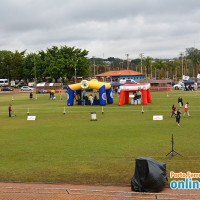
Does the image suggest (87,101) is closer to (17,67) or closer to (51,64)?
(51,64)

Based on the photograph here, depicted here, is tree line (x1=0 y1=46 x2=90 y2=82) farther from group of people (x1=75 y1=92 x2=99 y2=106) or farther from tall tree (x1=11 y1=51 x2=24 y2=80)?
group of people (x1=75 y1=92 x2=99 y2=106)

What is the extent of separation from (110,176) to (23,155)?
21.3 feet

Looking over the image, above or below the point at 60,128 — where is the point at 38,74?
above

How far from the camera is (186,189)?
12.3m

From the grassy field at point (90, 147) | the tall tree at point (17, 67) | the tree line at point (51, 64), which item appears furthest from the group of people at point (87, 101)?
the tall tree at point (17, 67)

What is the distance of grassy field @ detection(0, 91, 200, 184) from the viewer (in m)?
14.7

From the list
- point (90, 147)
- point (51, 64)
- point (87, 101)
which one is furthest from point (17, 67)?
point (90, 147)

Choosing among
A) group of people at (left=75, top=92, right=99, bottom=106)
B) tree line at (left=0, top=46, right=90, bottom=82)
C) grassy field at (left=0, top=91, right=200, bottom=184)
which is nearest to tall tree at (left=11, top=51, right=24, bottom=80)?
tree line at (left=0, top=46, right=90, bottom=82)

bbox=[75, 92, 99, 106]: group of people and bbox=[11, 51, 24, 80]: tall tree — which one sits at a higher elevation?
bbox=[11, 51, 24, 80]: tall tree

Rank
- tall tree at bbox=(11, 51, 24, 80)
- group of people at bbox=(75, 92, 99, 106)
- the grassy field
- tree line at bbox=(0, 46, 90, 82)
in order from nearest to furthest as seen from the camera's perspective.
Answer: the grassy field, group of people at bbox=(75, 92, 99, 106), tree line at bbox=(0, 46, 90, 82), tall tree at bbox=(11, 51, 24, 80)

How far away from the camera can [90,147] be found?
64.5 feet

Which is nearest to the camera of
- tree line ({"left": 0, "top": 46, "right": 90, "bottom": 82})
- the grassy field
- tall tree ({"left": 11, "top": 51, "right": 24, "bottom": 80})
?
the grassy field

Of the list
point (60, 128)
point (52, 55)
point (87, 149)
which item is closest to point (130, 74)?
point (52, 55)

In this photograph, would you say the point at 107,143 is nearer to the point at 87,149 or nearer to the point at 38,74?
the point at 87,149
